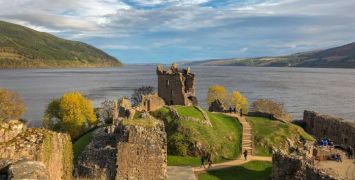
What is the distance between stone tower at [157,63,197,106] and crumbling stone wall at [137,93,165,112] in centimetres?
225

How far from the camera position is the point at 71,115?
7519 cm

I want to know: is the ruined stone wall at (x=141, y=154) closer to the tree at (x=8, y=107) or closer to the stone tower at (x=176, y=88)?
the stone tower at (x=176, y=88)

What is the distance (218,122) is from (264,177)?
12.1 m

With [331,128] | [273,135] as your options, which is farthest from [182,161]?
[331,128]

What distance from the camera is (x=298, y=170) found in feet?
94.5

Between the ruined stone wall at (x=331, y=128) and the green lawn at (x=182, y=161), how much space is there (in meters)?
14.9

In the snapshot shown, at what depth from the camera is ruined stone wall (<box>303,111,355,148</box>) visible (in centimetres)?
4425

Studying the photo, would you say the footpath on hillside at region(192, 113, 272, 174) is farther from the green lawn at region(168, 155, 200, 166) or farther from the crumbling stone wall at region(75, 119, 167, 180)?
the crumbling stone wall at region(75, 119, 167, 180)

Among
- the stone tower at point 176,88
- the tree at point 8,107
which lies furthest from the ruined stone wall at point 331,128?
the tree at point 8,107

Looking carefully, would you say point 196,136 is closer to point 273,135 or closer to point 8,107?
point 273,135

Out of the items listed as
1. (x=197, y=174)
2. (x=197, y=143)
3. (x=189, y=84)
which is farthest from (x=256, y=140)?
(x=189, y=84)

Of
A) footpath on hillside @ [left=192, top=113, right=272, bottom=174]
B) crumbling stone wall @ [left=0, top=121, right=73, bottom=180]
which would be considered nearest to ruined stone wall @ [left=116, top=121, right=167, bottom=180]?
crumbling stone wall @ [left=0, top=121, right=73, bottom=180]

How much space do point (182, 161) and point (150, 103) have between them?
17.3 m

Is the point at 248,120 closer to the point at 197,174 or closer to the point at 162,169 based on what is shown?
the point at 197,174
